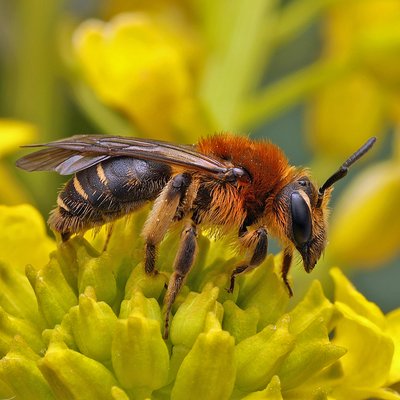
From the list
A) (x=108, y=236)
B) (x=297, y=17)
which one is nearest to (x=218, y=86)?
(x=297, y=17)

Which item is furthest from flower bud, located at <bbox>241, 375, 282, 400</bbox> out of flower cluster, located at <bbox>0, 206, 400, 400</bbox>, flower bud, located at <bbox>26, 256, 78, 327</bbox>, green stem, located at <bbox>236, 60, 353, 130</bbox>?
green stem, located at <bbox>236, 60, 353, 130</bbox>

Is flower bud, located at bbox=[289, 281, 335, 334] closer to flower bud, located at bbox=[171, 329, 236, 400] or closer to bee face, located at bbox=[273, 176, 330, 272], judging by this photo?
bee face, located at bbox=[273, 176, 330, 272]

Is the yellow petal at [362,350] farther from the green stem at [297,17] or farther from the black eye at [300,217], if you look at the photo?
the green stem at [297,17]

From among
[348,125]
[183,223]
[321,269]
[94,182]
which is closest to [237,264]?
[183,223]

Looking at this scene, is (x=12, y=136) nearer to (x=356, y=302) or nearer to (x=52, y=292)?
(x=52, y=292)

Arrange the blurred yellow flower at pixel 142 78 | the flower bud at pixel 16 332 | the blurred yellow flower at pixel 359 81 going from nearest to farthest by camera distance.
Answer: the flower bud at pixel 16 332 → the blurred yellow flower at pixel 142 78 → the blurred yellow flower at pixel 359 81

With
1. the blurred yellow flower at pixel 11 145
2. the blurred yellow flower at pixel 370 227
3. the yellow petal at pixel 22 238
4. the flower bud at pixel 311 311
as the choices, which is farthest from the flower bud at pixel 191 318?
the blurred yellow flower at pixel 370 227
